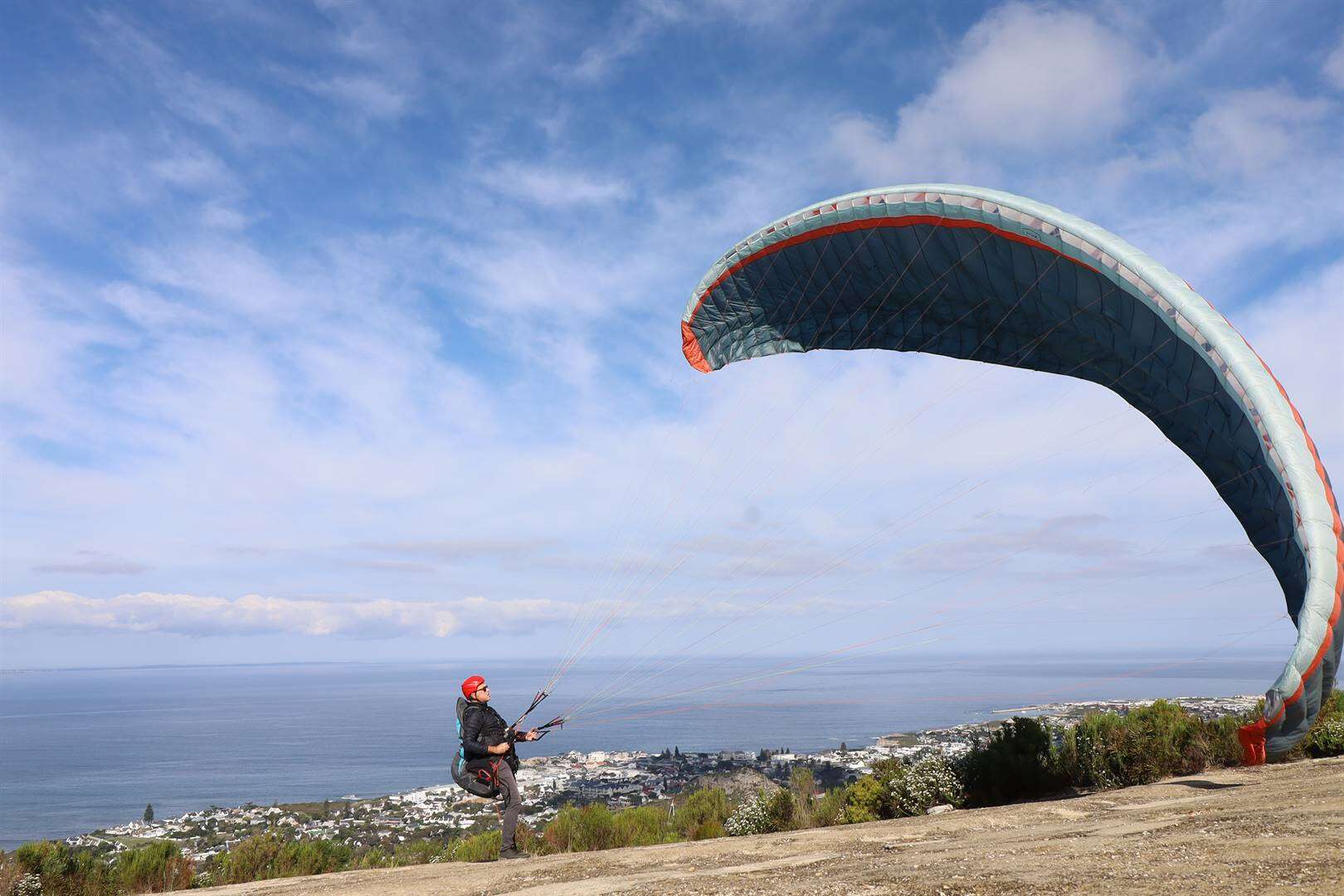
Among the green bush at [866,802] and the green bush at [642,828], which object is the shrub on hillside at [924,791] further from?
the green bush at [642,828]

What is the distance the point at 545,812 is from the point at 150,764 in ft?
214

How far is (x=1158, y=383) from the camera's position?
9.07 metres

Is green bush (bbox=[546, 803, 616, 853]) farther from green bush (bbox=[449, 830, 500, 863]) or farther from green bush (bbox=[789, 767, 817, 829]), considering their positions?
green bush (bbox=[789, 767, 817, 829])

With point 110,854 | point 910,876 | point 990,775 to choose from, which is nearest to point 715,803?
point 990,775

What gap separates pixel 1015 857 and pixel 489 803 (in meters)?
26.0

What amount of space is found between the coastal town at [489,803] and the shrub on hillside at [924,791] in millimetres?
1878

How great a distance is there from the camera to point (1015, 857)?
5.55m

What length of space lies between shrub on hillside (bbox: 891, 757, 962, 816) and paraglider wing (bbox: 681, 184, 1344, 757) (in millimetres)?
4414

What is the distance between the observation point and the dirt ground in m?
4.59

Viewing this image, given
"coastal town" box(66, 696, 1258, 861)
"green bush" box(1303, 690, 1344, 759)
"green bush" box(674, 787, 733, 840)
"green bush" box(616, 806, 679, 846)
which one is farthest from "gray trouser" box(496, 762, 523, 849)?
"green bush" box(1303, 690, 1344, 759)

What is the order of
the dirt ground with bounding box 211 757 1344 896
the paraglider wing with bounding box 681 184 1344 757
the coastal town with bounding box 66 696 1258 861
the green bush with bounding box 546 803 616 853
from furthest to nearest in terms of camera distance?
the coastal town with bounding box 66 696 1258 861 → the green bush with bounding box 546 803 616 853 → the paraglider wing with bounding box 681 184 1344 757 → the dirt ground with bounding box 211 757 1344 896

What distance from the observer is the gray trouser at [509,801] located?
27.5 feet

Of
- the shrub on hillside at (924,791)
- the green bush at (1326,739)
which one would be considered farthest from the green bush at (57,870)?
the green bush at (1326,739)

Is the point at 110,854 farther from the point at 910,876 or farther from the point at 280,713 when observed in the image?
the point at 280,713
